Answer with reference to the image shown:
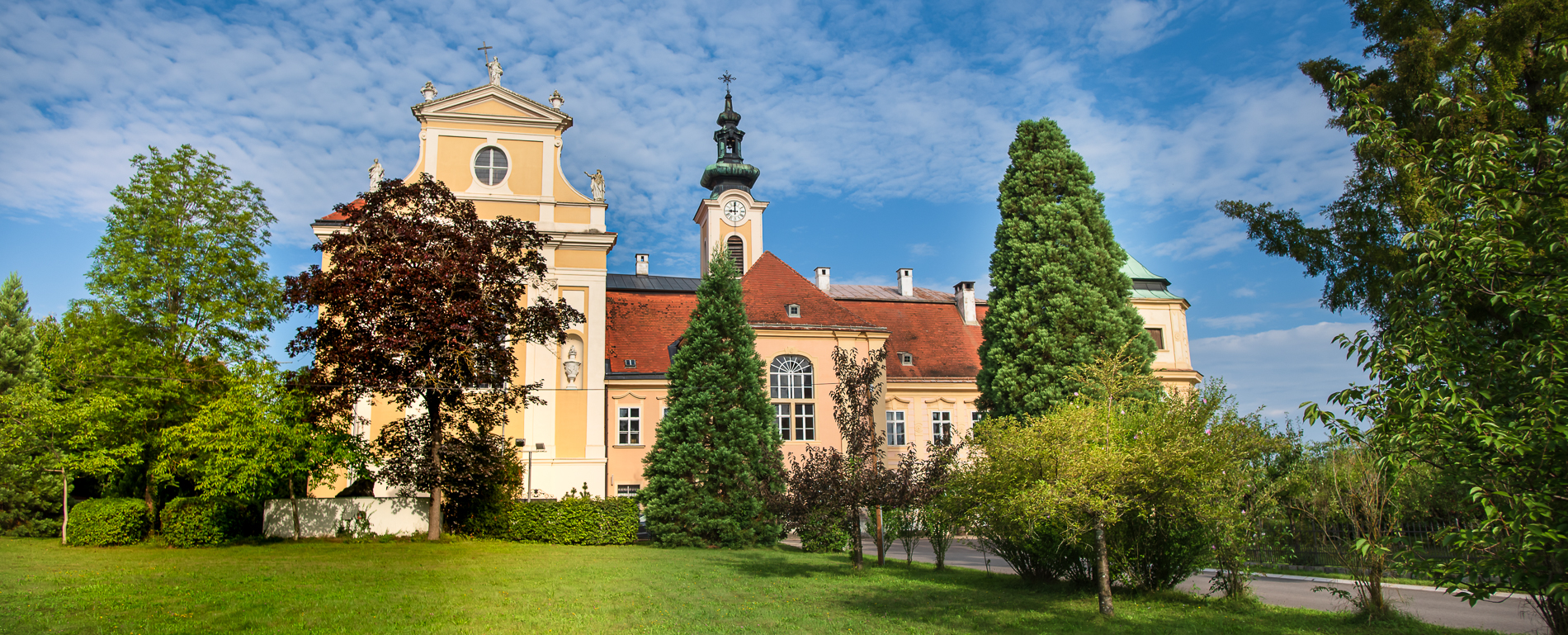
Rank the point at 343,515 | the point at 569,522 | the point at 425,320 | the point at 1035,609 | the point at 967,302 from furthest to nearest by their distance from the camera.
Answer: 1. the point at 967,302
2. the point at 569,522
3. the point at 343,515
4. the point at 425,320
5. the point at 1035,609

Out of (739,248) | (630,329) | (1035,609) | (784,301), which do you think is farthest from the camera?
(739,248)

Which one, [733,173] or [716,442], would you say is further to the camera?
[733,173]

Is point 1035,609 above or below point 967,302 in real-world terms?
below

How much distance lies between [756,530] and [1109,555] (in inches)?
506

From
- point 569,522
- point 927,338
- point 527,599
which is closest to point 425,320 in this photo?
point 569,522

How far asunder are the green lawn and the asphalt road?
137 cm

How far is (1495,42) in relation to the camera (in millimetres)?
11422

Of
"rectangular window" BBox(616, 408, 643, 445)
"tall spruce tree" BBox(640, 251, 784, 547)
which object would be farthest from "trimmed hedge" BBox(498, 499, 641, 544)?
"rectangular window" BBox(616, 408, 643, 445)

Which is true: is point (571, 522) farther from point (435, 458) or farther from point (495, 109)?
point (495, 109)

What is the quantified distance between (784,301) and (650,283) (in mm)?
10457

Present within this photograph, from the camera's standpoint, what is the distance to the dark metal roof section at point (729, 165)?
169 feet

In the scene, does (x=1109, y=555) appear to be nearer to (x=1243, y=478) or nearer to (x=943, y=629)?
(x=1243, y=478)

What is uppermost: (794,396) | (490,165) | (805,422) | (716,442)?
(490,165)

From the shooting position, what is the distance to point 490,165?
2972 centimetres
